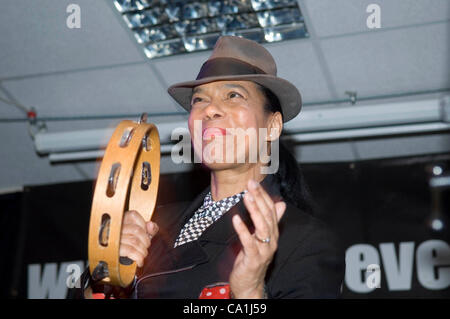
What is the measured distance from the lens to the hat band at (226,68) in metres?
2.43

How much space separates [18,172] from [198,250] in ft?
12.9

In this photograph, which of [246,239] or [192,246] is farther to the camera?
[192,246]

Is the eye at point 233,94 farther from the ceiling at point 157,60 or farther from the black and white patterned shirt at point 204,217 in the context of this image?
the ceiling at point 157,60

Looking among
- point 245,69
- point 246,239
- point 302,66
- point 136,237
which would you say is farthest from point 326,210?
point 246,239

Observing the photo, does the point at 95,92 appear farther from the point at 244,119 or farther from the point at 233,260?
the point at 233,260

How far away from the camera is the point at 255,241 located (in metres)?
1.60

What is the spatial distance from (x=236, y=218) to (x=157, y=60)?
2.66 meters

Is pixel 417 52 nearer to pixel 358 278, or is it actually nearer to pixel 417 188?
pixel 417 188

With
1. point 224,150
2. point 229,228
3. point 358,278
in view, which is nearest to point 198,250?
point 229,228

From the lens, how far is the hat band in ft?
7.98

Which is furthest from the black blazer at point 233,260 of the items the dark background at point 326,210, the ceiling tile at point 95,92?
the dark background at point 326,210

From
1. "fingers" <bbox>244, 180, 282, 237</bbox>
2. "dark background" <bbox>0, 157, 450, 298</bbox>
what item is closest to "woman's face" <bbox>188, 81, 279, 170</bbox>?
"fingers" <bbox>244, 180, 282, 237</bbox>

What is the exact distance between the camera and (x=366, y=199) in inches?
192

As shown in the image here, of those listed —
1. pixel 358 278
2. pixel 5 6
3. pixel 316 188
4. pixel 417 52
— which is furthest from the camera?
pixel 316 188
